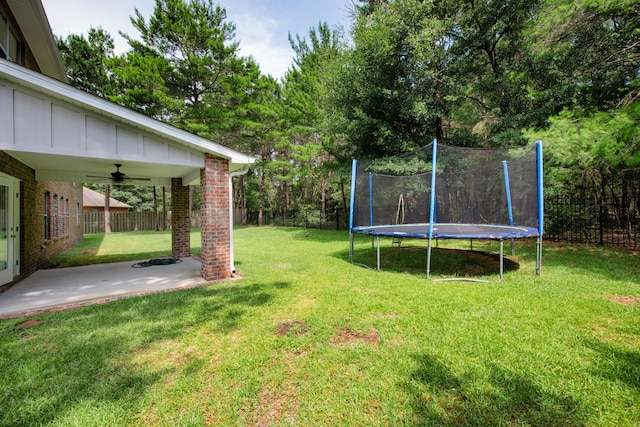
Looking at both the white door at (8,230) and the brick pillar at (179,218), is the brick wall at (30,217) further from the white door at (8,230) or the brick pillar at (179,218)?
the brick pillar at (179,218)

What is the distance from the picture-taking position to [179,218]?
289 inches

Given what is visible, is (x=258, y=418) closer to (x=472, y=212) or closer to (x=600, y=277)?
(x=600, y=277)

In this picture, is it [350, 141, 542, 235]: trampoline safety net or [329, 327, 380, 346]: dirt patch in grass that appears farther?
[350, 141, 542, 235]: trampoline safety net

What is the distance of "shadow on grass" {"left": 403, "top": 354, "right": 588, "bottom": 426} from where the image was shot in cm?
170

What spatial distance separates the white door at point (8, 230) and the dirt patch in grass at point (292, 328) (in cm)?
512

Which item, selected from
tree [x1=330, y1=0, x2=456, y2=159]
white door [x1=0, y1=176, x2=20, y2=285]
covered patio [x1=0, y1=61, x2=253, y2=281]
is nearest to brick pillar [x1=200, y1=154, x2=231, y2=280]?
covered patio [x1=0, y1=61, x2=253, y2=281]

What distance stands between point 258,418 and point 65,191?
11.6 metres

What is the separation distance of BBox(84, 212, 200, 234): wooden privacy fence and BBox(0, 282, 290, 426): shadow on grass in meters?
18.4

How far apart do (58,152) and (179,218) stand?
3.89 meters

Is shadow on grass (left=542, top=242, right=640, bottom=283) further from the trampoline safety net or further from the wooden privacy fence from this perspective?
the wooden privacy fence

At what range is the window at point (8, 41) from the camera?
16.3ft

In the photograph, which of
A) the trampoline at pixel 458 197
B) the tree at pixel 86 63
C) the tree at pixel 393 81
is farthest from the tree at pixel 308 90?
the tree at pixel 86 63

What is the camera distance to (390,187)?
7750 millimetres

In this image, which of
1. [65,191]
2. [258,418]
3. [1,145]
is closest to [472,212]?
[258,418]
